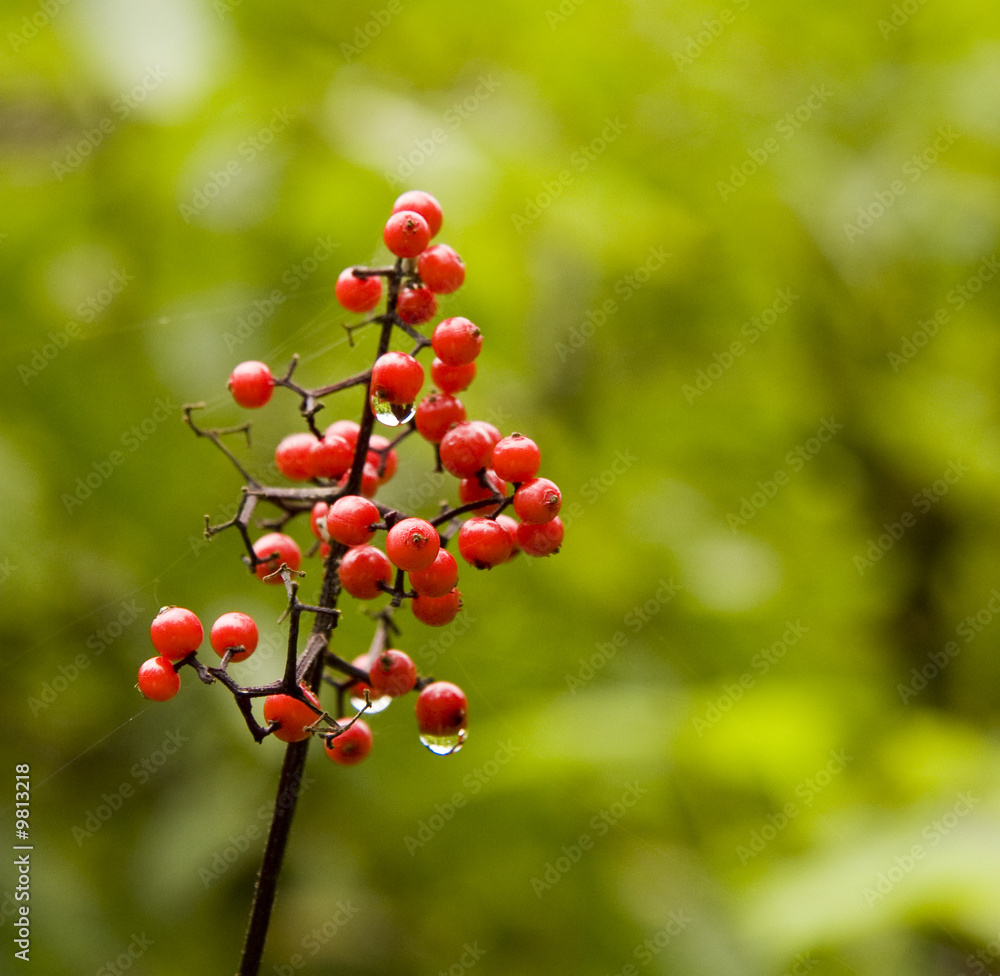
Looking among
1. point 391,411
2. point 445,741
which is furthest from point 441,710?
point 391,411

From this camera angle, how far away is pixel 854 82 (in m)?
4.53

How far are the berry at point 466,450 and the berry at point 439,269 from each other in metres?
0.24

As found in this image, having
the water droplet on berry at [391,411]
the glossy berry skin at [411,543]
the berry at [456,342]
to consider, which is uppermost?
the berry at [456,342]

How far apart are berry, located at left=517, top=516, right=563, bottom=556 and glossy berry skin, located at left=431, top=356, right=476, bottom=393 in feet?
0.89

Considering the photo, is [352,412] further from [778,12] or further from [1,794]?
[778,12]

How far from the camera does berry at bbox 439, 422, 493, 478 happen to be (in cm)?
146

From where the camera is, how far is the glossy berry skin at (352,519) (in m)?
1.28

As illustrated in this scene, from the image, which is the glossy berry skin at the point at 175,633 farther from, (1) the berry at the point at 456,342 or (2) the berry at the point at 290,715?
(1) the berry at the point at 456,342

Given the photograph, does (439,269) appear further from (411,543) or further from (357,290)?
(411,543)

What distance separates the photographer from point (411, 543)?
129cm

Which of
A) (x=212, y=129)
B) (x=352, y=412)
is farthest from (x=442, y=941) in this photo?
(x=212, y=129)

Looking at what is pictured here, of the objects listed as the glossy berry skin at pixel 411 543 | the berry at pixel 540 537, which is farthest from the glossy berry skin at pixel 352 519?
the berry at pixel 540 537

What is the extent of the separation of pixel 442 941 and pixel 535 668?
1.19 meters

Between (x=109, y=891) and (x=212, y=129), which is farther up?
(x=212, y=129)
